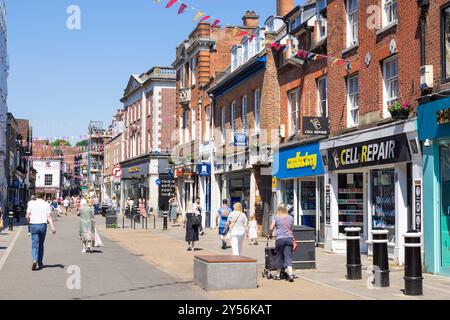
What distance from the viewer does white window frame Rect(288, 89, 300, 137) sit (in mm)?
25203

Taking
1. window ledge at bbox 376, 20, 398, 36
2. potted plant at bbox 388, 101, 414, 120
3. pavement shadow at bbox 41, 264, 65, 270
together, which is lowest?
pavement shadow at bbox 41, 264, 65, 270

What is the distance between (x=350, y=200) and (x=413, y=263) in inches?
391

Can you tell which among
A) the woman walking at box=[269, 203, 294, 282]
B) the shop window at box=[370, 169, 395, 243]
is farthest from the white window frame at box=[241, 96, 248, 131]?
the woman walking at box=[269, 203, 294, 282]

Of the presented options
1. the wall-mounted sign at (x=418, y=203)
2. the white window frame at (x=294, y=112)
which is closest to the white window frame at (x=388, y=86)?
the wall-mounted sign at (x=418, y=203)

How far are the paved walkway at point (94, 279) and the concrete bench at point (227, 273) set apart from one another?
0.29 metres

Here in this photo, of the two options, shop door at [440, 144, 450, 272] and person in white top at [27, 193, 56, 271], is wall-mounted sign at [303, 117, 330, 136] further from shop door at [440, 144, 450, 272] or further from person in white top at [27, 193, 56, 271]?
person in white top at [27, 193, 56, 271]

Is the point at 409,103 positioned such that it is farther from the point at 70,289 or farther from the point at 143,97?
Answer: the point at 143,97

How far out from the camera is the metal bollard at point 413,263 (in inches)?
453

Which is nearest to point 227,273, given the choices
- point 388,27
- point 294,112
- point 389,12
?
point 388,27

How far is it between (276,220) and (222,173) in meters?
21.1

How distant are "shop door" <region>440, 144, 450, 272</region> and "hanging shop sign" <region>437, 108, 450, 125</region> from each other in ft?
1.97

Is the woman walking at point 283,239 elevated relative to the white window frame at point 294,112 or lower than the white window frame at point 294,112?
lower

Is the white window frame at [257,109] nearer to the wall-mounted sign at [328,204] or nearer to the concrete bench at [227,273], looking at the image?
the wall-mounted sign at [328,204]
